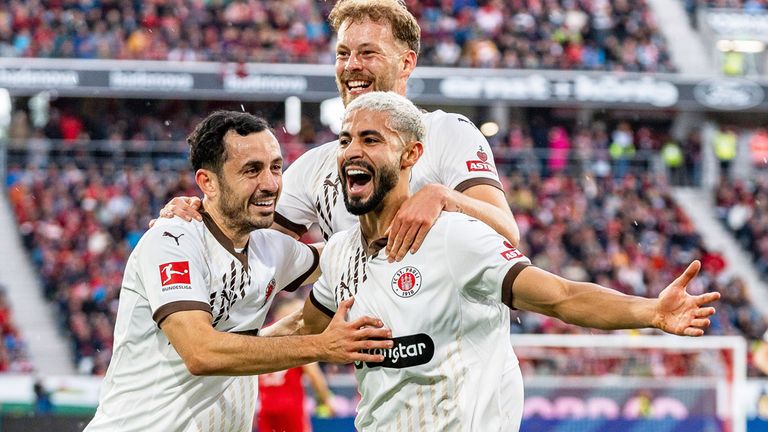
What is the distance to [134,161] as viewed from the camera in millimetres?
24750

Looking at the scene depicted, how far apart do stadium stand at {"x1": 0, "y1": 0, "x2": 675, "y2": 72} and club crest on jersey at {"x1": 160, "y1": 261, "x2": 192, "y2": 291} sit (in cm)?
2217

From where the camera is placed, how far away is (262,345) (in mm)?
4867

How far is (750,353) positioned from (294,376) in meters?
10.7

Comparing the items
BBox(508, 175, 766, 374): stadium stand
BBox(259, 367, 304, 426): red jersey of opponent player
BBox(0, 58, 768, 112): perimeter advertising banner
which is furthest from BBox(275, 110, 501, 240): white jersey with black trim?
BBox(0, 58, 768, 112): perimeter advertising banner

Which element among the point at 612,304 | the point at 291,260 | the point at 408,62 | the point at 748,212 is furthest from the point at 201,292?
the point at 748,212

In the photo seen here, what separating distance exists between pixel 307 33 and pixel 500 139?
16.7 ft

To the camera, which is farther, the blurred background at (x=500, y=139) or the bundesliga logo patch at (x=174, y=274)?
the blurred background at (x=500, y=139)

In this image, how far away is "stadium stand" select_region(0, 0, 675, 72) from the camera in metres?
26.4

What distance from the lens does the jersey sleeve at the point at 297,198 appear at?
607 centimetres

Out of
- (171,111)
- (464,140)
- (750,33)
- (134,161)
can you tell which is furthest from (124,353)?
(750,33)

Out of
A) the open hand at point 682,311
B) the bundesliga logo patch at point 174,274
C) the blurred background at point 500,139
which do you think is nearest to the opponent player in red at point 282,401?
the blurred background at point 500,139

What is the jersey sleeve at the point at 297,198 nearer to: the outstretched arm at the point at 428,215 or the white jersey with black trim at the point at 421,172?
the white jersey with black trim at the point at 421,172

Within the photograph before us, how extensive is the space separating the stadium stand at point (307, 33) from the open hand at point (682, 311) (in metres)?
23.6

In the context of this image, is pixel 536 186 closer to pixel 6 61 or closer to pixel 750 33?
pixel 750 33
